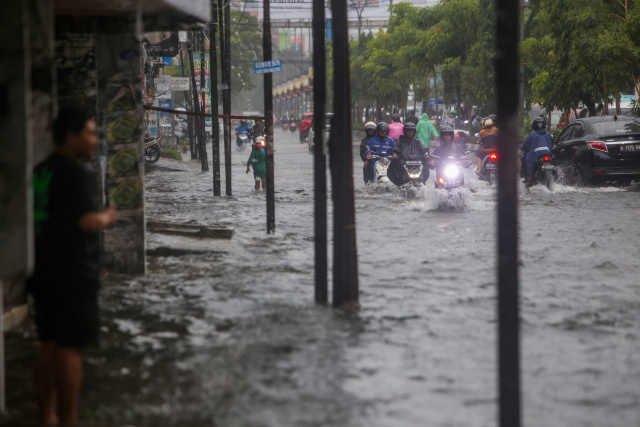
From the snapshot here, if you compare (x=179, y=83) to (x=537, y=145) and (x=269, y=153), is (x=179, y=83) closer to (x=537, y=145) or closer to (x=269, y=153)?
(x=537, y=145)

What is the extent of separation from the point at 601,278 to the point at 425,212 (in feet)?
23.1

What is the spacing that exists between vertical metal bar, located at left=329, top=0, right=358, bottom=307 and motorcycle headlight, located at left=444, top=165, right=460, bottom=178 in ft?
30.4

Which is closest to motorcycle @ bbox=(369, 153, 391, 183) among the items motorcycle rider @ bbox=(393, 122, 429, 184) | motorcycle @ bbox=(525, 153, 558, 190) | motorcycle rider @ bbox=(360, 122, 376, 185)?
motorcycle rider @ bbox=(360, 122, 376, 185)

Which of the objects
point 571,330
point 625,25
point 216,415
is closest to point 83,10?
point 216,415

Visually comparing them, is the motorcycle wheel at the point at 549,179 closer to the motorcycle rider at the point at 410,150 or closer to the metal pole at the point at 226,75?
the motorcycle rider at the point at 410,150

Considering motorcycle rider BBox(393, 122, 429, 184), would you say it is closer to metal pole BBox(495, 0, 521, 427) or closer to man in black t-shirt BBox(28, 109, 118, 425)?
man in black t-shirt BBox(28, 109, 118, 425)

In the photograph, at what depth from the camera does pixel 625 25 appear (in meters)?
22.8

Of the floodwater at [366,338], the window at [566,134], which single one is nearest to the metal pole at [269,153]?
the floodwater at [366,338]

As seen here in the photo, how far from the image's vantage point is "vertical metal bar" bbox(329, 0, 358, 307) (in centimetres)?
757

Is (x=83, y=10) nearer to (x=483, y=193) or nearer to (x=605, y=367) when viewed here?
(x=605, y=367)

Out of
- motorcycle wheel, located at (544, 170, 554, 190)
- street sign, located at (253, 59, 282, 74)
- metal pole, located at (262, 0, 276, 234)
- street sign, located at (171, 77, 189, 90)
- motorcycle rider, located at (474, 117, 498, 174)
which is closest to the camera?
metal pole, located at (262, 0, 276, 234)

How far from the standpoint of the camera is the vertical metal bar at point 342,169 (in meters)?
7.57

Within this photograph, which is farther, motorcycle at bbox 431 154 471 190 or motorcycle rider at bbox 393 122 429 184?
motorcycle rider at bbox 393 122 429 184

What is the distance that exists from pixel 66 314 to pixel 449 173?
1305 centimetres
